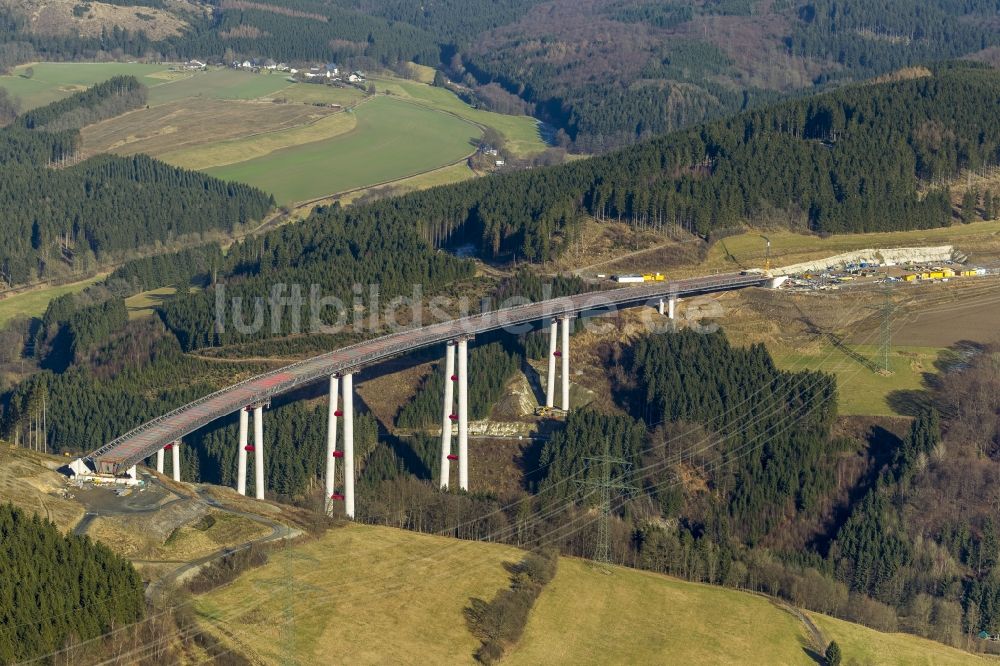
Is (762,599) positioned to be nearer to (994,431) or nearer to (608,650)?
(608,650)

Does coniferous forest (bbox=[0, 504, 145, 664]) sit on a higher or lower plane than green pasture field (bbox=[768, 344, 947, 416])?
higher

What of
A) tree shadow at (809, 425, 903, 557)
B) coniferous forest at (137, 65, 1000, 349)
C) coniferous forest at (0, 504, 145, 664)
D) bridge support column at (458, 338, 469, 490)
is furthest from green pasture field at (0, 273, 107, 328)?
coniferous forest at (0, 504, 145, 664)

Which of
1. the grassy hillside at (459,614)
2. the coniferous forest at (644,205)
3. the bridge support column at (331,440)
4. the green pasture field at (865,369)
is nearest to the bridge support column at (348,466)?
the bridge support column at (331,440)

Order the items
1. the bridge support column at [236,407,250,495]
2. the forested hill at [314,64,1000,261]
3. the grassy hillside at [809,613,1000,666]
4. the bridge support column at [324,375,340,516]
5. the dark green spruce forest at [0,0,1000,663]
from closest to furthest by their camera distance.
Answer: the grassy hillside at [809,613,1000,666], the dark green spruce forest at [0,0,1000,663], the bridge support column at [236,407,250,495], the bridge support column at [324,375,340,516], the forested hill at [314,64,1000,261]

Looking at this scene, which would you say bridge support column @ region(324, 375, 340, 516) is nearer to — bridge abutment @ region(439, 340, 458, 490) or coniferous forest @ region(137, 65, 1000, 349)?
bridge abutment @ region(439, 340, 458, 490)

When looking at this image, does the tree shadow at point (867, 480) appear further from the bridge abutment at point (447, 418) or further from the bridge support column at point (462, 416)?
the bridge abutment at point (447, 418)

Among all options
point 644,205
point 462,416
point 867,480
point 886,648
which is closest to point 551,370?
point 462,416
